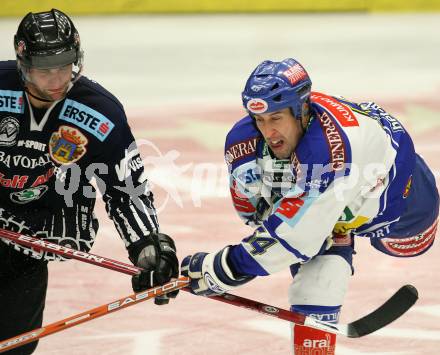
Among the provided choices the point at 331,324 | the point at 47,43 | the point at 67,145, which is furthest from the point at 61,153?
the point at 331,324

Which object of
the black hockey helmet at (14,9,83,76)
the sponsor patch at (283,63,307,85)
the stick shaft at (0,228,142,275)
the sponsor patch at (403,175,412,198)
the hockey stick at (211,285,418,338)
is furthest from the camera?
the sponsor patch at (403,175,412,198)

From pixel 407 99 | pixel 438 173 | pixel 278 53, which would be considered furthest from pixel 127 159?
pixel 278 53

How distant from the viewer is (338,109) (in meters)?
3.63

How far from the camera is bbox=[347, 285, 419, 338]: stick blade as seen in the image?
3654mm

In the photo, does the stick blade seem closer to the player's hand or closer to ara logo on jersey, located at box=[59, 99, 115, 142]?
the player's hand

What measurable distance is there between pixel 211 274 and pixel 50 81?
89cm

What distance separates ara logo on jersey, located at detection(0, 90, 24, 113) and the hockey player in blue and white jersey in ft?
2.65

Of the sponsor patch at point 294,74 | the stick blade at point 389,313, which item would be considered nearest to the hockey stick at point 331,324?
the stick blade at point 389,313

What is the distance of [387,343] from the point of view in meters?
4.32

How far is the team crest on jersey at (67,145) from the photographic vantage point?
3.55 metres

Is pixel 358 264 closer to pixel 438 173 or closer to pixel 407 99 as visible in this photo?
pixel 438 173

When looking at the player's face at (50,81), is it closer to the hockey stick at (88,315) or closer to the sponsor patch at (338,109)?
the hockey stick at (88,315)

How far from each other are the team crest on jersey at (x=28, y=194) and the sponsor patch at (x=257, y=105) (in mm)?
864

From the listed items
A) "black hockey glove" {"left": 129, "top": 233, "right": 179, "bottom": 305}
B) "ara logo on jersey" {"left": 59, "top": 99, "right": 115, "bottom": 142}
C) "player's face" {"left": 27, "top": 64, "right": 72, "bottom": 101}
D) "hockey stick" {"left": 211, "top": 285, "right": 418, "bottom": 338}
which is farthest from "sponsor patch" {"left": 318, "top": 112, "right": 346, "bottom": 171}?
"player's face" {"left": 27, "top": 64, "right": 72, "bottom": 101}
